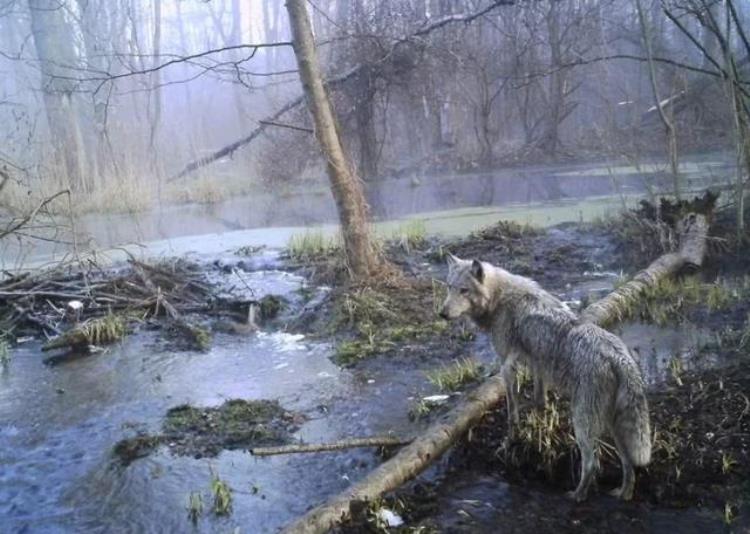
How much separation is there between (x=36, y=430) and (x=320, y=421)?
9.38 ft

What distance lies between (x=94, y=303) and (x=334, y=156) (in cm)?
416

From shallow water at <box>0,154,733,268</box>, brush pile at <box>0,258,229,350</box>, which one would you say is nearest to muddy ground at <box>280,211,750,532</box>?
brush pile at <box>0,258,229,350</box>

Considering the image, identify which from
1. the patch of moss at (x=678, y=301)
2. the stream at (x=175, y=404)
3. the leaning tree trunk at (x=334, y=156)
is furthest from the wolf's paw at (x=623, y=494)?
the leaning tree trunk at (x=334, y=156)

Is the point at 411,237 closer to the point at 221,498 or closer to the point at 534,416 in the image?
the point at 534,416

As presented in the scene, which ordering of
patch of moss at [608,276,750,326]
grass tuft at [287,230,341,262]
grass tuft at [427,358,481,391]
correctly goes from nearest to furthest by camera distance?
grass tuft at [427,358,481,391] → patch of moss at [608,276,750,326] → grass tuft at [287,230,341,262]

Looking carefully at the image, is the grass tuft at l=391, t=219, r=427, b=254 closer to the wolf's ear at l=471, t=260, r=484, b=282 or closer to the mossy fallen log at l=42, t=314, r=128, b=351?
the mossy fallen log at l=42, t=314, r=128, b=351

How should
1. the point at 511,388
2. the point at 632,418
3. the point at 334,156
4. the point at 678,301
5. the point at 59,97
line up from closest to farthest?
the point at 632,418
the point at 511,388
the point at 678,301
the point at 334,156
the point at 59,97

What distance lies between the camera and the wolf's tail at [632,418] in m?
4.21

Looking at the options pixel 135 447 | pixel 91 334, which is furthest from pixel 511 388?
pixel 91 334

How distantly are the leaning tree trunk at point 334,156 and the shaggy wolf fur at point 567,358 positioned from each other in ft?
A: 13.2

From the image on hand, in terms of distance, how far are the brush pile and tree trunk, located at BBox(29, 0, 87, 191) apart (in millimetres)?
9670

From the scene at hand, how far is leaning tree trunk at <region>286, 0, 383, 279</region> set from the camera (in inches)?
370

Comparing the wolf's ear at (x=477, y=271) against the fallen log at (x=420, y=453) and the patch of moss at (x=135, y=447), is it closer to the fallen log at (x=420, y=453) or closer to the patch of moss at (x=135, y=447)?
the fallen log at (x=420, y=453)

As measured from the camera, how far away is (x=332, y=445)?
4.93m
